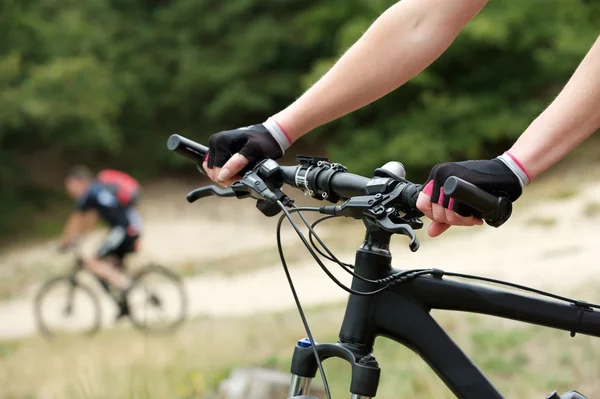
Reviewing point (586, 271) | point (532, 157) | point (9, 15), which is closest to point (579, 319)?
point (532, 157)

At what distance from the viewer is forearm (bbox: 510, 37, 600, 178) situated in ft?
4.58

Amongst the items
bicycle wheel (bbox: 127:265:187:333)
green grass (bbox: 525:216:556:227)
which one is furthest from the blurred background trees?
bicycle wheel (bbox: 127:265:187:333)

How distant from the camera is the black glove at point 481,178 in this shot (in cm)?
131

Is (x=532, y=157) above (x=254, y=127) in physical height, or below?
below

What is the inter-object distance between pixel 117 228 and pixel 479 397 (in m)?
9.27

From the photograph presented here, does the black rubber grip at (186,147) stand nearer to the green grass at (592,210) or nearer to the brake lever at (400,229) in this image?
the brake lever at (400,229)

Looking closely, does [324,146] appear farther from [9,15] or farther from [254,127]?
[254,127]

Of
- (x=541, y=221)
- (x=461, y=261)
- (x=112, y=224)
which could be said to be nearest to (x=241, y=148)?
(x=112, y=224)

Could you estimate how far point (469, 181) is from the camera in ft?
4.30

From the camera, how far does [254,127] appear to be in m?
1.74

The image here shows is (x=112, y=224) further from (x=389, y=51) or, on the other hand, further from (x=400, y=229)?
(x=400, y=229)

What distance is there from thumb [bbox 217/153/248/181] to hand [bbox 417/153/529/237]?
0.46 m

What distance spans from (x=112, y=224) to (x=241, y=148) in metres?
9.08

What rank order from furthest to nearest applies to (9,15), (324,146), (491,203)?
(324,146) < (9,15) < (491,203)
